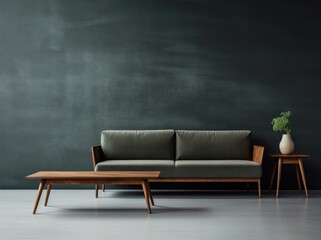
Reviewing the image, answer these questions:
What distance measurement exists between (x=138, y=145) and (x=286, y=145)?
6.13 feet

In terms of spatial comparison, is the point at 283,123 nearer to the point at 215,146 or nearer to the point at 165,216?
the point at 215,146

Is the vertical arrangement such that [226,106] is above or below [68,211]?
above

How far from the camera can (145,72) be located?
6.79m

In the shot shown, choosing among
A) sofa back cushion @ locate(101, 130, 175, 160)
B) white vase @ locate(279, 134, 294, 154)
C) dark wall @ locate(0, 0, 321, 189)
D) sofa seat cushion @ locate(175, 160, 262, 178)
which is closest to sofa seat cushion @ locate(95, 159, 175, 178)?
sofa seat cushion @ locate(175, 160, 262, 178)

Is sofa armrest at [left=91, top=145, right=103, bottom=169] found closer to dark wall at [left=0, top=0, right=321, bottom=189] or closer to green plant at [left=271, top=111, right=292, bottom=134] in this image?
dark wall at [left=0, top=0, right=321, bottom=189]

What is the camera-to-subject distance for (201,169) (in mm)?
5918

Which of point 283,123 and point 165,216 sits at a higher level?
point 283,123

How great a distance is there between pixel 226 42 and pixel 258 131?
127cm

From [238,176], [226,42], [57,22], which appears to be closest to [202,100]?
[226,42]

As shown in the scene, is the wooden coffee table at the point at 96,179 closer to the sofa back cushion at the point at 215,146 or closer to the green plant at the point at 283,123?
the sofa back cushion at the point at 215,146

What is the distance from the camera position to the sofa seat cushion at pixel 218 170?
5.88 metres

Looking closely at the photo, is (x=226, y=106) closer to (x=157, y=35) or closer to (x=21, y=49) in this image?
(x=157, y=35)

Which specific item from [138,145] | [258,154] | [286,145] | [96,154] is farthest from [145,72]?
[286,145]

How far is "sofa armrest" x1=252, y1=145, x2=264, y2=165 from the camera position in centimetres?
596
